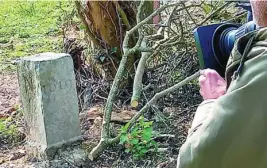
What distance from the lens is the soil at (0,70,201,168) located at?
3385 mm

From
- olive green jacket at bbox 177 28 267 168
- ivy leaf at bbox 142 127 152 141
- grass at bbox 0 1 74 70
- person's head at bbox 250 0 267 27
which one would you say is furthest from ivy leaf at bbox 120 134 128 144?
grass at bbox 0 1 74 70

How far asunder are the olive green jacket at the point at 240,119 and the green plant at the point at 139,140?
6.78 ft

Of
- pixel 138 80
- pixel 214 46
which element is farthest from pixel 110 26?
pixel 214 46

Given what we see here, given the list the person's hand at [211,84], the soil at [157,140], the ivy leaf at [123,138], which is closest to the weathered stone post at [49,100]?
the soil at [157,140]

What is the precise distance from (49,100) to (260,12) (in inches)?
87.7

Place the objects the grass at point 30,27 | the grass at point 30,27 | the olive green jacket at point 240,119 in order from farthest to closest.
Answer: the grass at point 30,27 → the grass at point 30,27 → the olive green jacket at point 240,119

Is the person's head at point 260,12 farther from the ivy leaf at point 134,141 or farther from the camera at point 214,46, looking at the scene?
the ivy leaf at point 134,141

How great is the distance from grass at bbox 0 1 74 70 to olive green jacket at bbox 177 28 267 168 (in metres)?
4.85

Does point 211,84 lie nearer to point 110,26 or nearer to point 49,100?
point 49,100

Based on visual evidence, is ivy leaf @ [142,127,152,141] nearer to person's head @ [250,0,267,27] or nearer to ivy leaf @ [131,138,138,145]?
ivy leaf @ [131,138,138,145]

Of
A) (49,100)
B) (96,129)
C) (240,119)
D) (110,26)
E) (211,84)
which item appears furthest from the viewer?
(110,26)

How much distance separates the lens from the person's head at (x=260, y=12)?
119cm

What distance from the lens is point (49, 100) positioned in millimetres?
3266

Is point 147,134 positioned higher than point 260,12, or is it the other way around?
point 260,12
